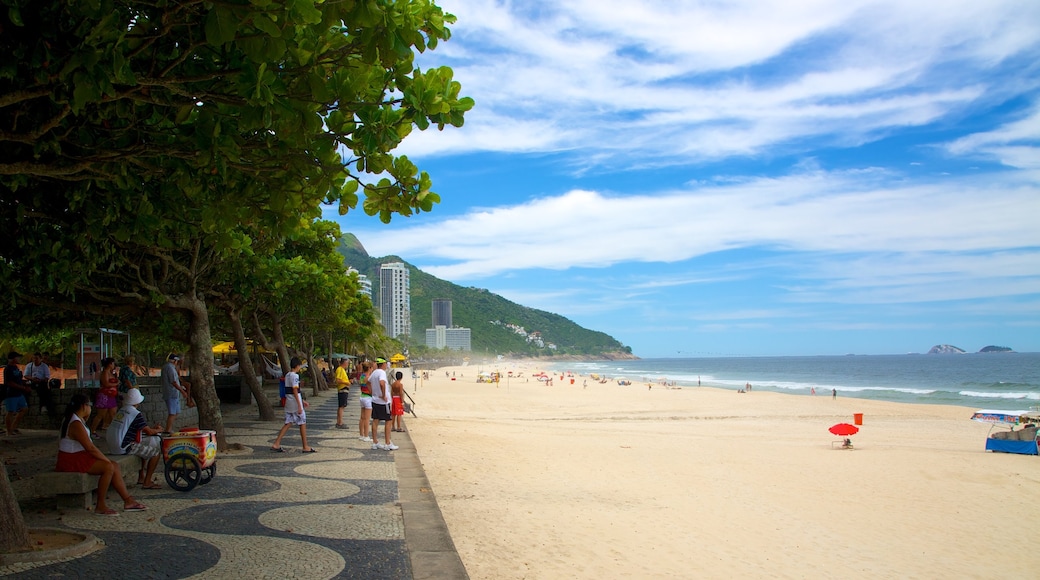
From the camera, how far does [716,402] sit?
3812 centimetres

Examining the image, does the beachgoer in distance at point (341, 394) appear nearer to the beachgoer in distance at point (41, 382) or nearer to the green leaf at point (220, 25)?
the beachgoer in distance at point (41, 382)

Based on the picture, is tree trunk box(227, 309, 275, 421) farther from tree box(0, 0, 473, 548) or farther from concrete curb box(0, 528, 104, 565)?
concrete curb box(0, 528, 104, 565)

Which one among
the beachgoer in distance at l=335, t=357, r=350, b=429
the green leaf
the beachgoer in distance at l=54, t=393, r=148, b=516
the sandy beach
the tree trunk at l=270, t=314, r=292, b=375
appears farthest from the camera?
the tree trunk at l=270, t=314, r=292, b=375

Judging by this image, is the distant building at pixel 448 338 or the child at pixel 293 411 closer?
the child at pixel 293 411

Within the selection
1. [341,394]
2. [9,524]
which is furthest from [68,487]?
[341,394]

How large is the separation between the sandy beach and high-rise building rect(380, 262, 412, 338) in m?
125

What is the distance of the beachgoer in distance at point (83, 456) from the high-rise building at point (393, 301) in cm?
13472

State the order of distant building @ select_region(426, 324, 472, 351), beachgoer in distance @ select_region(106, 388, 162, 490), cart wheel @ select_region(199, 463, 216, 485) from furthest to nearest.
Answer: distant building @ select_region(426, 324, 472, 351) → cart wheel @ select_region(199, 463, 216, 485) → beachgoer in distance @ select_region(106, 388, 162, 490)

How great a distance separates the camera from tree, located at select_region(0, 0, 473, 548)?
3.34m

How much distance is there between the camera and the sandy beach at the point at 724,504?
7.05 m

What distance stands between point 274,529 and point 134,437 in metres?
2.41

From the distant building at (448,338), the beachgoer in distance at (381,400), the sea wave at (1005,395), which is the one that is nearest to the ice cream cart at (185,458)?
the beachgoer in distance at (381,400)

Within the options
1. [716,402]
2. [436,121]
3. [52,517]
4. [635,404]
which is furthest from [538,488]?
[716,402]

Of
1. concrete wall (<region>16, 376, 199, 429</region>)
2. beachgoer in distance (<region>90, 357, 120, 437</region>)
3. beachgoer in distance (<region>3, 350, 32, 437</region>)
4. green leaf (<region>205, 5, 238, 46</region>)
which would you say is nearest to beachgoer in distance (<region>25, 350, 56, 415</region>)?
concrete wall (<region>16, 376, 199, 429</region>)
